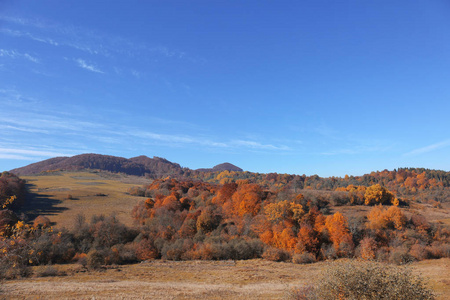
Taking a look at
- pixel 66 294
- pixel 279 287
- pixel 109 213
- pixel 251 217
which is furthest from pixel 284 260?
pixel 109 213

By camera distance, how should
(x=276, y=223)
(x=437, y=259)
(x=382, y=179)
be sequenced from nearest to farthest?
(x=437, y=259) → (x=276, y=223) → (x=382, y=179)

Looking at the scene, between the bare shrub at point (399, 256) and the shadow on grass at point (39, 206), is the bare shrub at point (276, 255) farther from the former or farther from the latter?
the shadow on grass at point (39, 206)

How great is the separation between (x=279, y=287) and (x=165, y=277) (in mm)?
20132

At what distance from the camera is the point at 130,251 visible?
58375mm

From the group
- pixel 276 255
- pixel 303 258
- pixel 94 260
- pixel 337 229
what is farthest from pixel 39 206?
pixel 337 229

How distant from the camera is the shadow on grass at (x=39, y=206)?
249ft

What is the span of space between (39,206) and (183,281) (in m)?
72.0

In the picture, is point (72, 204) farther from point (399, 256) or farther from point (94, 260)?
point (399, 256)

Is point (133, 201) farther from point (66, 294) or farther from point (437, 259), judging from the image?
point (437, 259)

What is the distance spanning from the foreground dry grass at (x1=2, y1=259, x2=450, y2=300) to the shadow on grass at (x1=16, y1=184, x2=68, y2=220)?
37732 millimetres

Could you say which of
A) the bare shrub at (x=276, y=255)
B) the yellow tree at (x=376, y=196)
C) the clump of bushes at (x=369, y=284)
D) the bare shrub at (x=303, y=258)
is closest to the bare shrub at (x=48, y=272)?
the bare shrub at (x=276, y=255)

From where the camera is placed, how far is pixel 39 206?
8206cm

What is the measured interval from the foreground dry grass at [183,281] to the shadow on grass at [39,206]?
37732 millimetres

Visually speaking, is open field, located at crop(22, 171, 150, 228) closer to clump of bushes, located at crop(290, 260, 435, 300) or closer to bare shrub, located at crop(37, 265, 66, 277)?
bare shrub, located at crop(37, 265, 66, 277)
